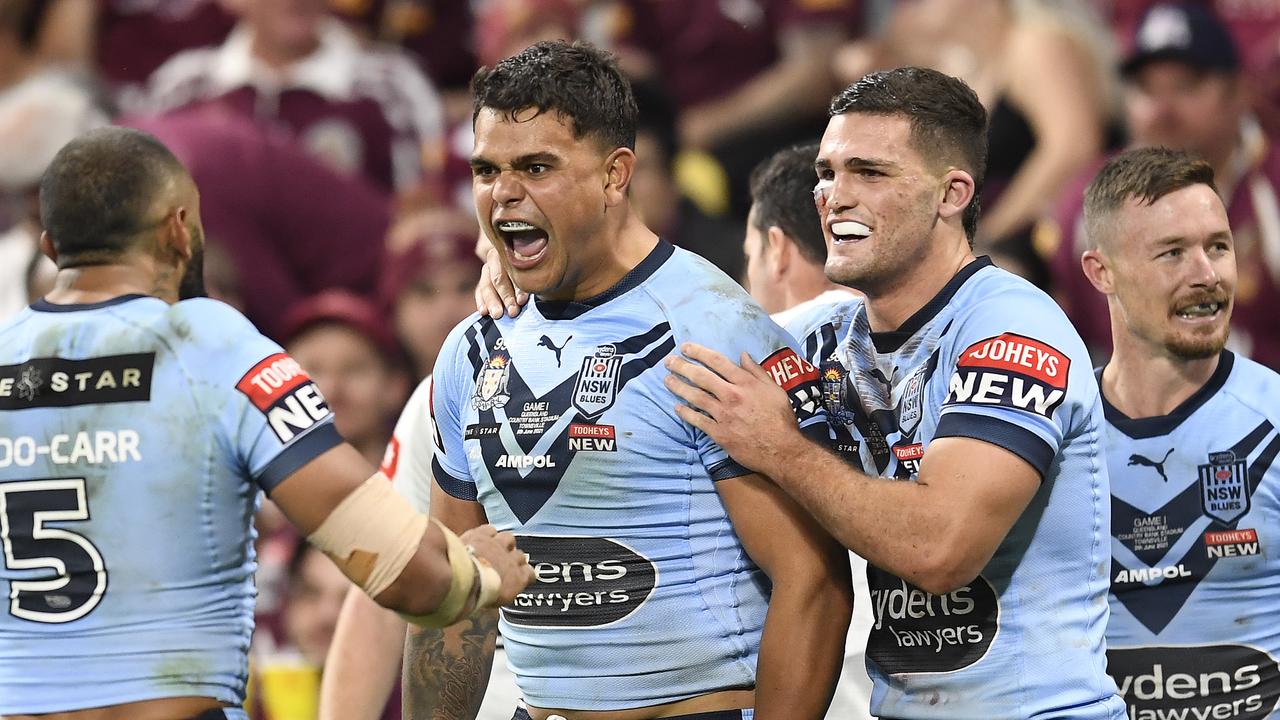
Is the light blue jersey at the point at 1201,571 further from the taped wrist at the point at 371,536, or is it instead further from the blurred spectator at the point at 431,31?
the blurred spectator at the point at 431,31

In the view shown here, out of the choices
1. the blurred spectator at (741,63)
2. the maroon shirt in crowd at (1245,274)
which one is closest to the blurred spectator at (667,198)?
the blurred spectator at (741,63)

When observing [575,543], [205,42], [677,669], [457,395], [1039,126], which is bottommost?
[677,669]

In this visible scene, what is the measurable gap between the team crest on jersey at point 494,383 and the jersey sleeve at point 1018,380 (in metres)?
1.04

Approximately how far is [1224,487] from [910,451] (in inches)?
41.4

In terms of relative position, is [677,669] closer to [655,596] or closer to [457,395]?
[655,596]

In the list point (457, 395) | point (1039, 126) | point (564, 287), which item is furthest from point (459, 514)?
point (1039, 126)

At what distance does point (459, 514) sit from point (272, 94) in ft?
17.4

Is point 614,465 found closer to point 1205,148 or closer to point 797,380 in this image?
point 797,380

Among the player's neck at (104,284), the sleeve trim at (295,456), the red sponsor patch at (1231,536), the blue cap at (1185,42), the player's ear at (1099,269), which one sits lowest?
the red sponsor patch at (1231,536)

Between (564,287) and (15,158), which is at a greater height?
(15,158)

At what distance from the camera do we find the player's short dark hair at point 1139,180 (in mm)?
4715

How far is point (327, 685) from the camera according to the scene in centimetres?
541

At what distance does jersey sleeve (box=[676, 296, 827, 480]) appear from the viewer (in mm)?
4105

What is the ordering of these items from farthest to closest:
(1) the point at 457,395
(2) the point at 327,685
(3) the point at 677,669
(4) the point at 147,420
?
(2) the point at 327,685 → (1) the point at 457,395 → (3) the point at 677,669 → (4) the point at 147,420
